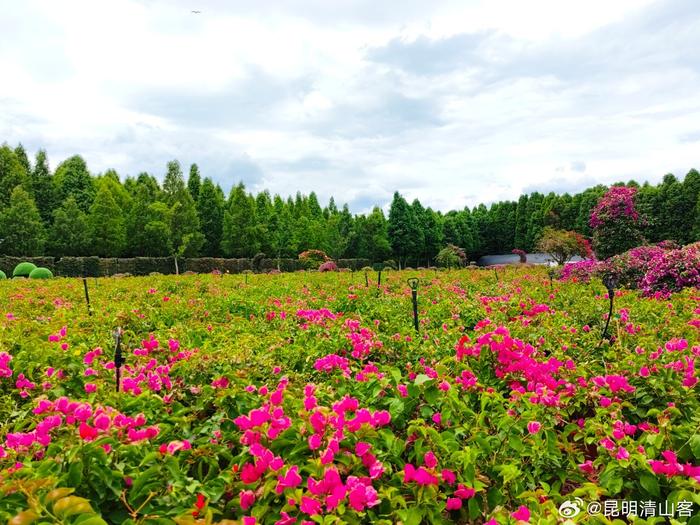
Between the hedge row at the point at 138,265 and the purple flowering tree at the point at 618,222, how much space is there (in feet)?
48.6

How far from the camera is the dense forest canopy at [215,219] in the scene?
26.4 metres

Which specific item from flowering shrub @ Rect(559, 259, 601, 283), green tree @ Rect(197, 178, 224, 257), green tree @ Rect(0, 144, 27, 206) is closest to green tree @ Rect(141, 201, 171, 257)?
green tree @ Rect(197, 178, 224, 257)

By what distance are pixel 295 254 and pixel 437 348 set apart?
33701 millimetres

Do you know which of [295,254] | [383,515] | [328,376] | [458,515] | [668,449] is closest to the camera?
[383,515]

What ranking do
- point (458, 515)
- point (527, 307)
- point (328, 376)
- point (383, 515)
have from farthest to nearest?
1. point (527, 307)
2. point (328, 376)
3. point (458, 515)
4. point (383, 515)

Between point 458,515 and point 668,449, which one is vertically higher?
point 668,449

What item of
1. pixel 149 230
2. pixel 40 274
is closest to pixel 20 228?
pixel 149 230

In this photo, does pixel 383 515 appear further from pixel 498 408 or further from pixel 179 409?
pixel 179 409

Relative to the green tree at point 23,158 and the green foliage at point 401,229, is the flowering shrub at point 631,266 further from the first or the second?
the green tree at point 23,158

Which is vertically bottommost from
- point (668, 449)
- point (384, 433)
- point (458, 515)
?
point (458, 515)

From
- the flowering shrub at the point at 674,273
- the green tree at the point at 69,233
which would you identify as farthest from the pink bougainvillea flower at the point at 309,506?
the green tree at the point at 69,233

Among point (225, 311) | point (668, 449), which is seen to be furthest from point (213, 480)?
A: point (225, 311)

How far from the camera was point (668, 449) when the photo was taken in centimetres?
203

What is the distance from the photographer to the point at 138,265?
24.7m
